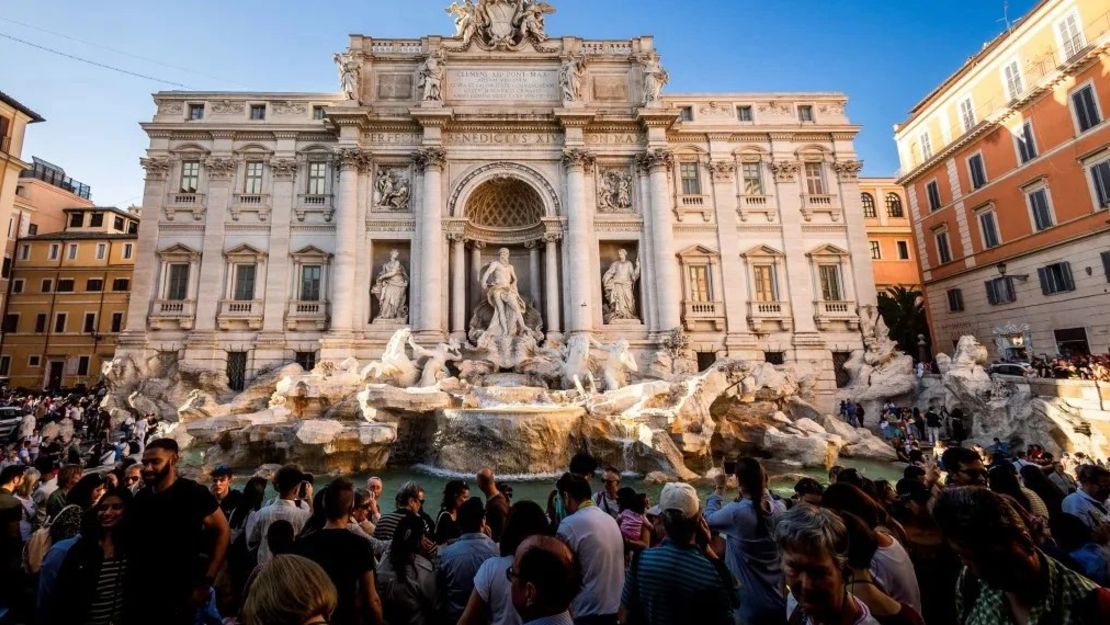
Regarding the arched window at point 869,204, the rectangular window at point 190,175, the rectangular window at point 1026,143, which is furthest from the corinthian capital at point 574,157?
the arched window at point 869,204

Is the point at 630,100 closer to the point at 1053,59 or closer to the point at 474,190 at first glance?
the point at 474,190

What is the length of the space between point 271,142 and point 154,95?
195 inches

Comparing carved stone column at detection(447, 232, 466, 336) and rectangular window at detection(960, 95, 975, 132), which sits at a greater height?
rectangular window at detection(960, 95, 975, 132)

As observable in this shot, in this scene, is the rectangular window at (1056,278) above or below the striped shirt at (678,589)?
above

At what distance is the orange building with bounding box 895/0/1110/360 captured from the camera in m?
16.2

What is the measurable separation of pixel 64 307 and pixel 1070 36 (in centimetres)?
4615

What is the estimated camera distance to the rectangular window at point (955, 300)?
A: 21.9 m

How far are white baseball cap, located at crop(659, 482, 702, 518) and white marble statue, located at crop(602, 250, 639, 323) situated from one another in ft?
54.5

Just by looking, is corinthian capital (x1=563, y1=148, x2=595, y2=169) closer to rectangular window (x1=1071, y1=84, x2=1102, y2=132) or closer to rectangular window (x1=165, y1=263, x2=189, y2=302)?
rectangular window (x1=165, y1=263, x2=189, y2=302)

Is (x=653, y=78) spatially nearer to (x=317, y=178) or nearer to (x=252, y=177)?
(x=317, y=178)

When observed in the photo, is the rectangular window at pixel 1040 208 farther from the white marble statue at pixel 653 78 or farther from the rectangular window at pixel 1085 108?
the white marble statue at pixel 653 78

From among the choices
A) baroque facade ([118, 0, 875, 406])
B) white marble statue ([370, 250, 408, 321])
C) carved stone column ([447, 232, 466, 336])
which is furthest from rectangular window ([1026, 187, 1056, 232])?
white marble statue ([370, 250, 408, 321])

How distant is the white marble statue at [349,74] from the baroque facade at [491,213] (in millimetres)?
114

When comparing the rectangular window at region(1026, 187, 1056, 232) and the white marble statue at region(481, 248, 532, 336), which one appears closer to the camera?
the white marble statue at region(481, 248, 532, 336)
